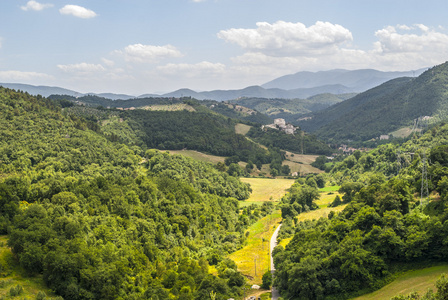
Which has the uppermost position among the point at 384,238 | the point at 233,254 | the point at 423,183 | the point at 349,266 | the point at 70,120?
the point at 70,120

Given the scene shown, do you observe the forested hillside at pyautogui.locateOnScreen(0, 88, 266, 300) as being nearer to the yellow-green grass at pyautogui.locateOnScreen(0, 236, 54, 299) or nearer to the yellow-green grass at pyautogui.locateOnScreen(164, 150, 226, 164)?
the yellow-green grass at pyautogui.locateOnScreen(0, 236, 54, 299)

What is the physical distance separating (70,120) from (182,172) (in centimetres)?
4326

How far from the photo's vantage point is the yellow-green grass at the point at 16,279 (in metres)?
44.1

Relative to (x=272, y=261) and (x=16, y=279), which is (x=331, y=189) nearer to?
(x=272, y=261)

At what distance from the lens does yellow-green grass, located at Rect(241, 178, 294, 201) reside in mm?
137875

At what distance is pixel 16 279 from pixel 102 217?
22.4 metres

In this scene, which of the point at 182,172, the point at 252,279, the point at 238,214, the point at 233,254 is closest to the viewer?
the point at 252,279

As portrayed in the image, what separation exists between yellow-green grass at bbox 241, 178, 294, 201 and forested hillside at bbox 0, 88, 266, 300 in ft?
67.7

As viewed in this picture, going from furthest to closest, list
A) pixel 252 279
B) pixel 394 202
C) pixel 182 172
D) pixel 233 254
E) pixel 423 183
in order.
→ pixel 182 172 < pixel 233 254 < pixel 252 279 < pixel 423 183 < pixel 394 202

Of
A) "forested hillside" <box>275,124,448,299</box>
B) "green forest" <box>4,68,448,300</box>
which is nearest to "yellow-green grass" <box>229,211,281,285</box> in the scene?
"green forest" <box>4,68,448,300</box>

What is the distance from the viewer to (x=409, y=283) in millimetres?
46625

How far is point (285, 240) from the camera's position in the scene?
290 ft

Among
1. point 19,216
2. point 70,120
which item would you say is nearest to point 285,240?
point 19,216

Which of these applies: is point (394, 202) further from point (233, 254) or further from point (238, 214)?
point (238, 214)
